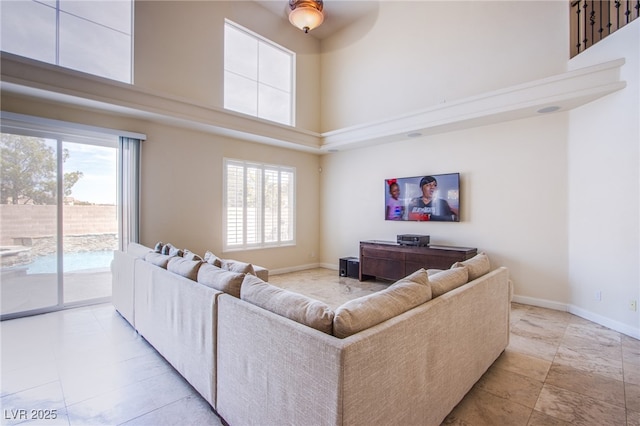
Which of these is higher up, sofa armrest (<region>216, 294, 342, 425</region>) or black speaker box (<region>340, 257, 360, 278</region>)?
sofa armrest (<region>216, 294, 342, 425</region>)

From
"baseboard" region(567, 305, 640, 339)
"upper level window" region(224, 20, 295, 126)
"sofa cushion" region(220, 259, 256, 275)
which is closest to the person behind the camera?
"sofa cushion" region(220, 259, 256, 275)

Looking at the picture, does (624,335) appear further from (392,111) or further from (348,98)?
(348,98)

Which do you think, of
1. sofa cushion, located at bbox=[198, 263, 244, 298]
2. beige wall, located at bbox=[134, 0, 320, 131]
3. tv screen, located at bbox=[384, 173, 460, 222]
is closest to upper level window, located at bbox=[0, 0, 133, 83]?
beige wall, located at bbox=[134, 0, 320, 131]

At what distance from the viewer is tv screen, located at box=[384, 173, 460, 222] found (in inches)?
202

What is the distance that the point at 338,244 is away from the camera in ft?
22.8

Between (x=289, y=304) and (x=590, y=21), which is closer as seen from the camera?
(x=289, y=304)

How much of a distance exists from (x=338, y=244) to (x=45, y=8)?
5.99 meters

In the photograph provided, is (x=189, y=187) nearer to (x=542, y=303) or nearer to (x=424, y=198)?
(x=424, y=198)

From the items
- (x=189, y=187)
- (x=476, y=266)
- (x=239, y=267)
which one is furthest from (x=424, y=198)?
(x=189, y=187)

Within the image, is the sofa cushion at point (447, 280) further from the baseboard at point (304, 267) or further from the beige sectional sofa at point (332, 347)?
the baseboard at point (304, 267)

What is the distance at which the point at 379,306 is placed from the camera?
1.59 metres

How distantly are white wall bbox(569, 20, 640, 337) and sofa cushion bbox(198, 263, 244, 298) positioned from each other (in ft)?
13.8

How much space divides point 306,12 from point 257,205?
3585mm

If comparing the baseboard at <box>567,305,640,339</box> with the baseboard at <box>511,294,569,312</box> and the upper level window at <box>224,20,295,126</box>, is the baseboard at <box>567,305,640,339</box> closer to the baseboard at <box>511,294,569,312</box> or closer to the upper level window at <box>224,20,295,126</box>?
the baseboard at <box>511,294,569,312</box>
